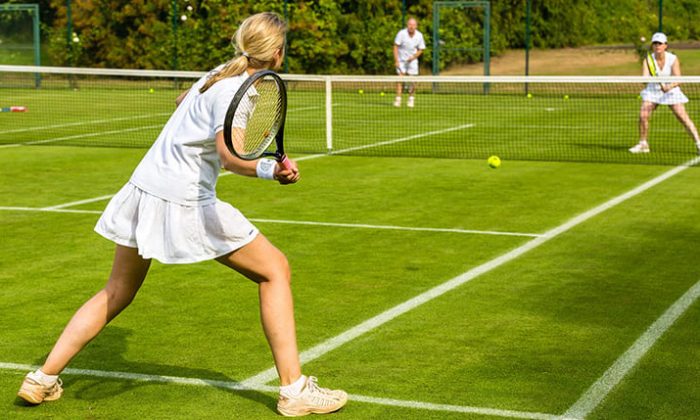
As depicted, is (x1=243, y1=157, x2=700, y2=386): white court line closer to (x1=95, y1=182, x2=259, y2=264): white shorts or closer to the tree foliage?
(x1=95, y1=182, x2=259, y2=264): white shorts

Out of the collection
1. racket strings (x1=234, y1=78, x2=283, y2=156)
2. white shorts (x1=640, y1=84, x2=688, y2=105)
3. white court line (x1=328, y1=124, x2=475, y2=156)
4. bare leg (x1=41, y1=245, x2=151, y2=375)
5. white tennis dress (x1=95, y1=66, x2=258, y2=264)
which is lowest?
white court line (x1=328, y1=124, x2=475, y2=156)

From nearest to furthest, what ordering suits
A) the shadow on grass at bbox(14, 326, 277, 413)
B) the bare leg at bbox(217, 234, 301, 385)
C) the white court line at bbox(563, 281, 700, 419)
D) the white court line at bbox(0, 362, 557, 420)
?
the bare leg at bbox(217, 234, 301, 385)
the white court line at bbox(0, 362, 557, 420)
the white court line at bbox(563, 281, 700, 419)
the shadow on grass at bbox(14, 326, 277, 413)

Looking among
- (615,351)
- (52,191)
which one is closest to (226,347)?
(615,351)

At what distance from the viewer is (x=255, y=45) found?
208 inches

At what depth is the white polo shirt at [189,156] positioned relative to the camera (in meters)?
5.32

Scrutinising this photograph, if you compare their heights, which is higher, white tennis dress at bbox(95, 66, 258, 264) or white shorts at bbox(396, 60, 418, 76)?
white tennis dress at bbox(95, 66, 258, 264)

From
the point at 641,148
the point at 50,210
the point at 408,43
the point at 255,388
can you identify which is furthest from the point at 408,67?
the point at 255,388

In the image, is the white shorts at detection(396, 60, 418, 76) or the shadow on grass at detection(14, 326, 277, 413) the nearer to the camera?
the shadow on grass at detection(14, 326, 277, 413)

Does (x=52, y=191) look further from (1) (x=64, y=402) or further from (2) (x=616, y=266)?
(1) (x=64, y=402)

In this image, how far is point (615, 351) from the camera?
6668 mm

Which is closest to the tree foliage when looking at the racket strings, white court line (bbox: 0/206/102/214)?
white court line (bbox: 0/206/102/214)

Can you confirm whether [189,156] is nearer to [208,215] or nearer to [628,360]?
[208,215]

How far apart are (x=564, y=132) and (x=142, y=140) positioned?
6731 mm

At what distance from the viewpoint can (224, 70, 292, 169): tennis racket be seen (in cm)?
517
